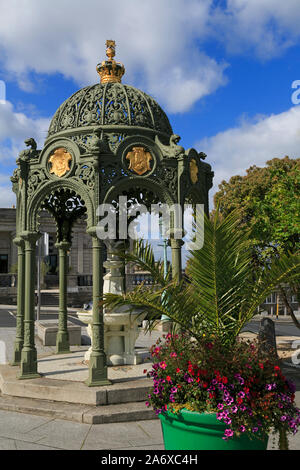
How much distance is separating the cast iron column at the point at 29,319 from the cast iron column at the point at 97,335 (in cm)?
148

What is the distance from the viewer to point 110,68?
979cm

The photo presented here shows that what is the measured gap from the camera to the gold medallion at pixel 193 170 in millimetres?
9141

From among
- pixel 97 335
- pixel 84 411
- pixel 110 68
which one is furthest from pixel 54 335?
pixel 110 68

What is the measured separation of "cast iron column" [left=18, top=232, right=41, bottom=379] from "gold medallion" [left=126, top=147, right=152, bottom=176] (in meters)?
2.58

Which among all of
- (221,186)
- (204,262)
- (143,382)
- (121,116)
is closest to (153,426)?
(143,382)

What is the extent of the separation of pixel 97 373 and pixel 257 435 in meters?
3.89

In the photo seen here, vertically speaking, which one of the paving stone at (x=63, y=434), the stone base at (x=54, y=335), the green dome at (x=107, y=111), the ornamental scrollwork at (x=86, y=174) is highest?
the green dome at (x=107, y=111)

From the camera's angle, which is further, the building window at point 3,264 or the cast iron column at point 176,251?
the building window at point 3,264

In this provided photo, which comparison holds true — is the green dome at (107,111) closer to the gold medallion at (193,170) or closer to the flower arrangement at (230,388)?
the gold medallion at (193,170)

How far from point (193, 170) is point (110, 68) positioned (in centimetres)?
323

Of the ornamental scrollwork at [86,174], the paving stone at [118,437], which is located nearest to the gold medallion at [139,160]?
the ornamental scrollwork at [86,174]

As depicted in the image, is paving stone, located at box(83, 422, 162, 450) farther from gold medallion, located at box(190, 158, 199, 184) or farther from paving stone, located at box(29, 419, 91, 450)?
gold medallion, located at box(190, 158, 199, 184)

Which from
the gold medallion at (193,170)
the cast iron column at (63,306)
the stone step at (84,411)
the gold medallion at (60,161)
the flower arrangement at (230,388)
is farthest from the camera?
the cast iron column at (63,306)
